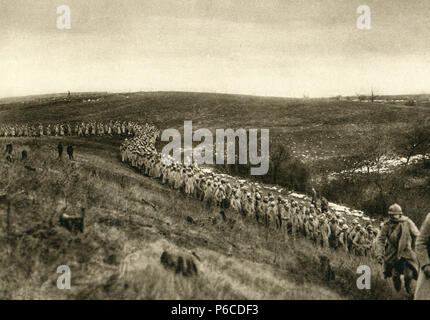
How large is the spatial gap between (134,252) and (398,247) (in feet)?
18.4

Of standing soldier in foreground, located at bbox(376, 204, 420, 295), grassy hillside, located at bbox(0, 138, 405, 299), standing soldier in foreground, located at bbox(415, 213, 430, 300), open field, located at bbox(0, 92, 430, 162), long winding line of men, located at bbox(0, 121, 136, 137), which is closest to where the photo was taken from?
standing soldier in foreground, located at bbox(415, 213, 430, 300)

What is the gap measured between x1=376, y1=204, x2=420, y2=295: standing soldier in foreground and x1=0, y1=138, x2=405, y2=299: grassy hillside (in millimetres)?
921

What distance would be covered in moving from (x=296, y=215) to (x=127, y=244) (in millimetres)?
7415

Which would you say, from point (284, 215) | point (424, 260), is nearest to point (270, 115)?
point (284, 215)

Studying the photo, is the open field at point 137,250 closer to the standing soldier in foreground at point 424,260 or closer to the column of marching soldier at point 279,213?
the column of marching soldier at point 279,213

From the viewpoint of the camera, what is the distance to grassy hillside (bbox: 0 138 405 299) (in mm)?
7668

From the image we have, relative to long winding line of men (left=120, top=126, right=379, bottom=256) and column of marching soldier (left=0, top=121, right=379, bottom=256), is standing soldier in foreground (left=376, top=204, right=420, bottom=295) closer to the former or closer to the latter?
long winding line of men (left=120, top=126, right=379, bottom=256)

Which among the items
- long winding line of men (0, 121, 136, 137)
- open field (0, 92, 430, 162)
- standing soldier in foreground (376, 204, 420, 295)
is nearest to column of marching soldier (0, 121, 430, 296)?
standing soldier in foreground (376, 204, 420, 295)

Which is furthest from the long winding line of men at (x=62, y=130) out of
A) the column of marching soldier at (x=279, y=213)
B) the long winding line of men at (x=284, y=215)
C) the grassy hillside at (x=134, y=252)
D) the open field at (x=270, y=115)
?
the grassy hillside at (x=134, y=252)

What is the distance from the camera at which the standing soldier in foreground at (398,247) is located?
8211mm

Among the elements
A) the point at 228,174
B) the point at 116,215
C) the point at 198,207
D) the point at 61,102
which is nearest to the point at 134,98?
the point at 61,102

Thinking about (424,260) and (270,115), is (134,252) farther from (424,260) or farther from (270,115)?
(270,115)

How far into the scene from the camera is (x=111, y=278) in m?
7.84
